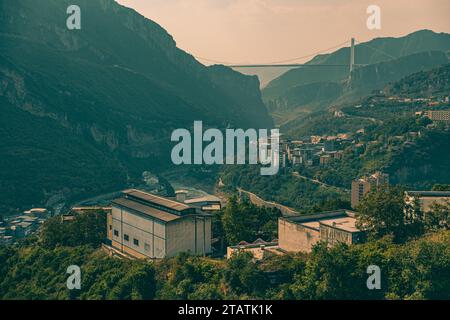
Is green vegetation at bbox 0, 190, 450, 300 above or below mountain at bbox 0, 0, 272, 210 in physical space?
below

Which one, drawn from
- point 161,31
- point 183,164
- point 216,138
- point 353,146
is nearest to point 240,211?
point 353,146

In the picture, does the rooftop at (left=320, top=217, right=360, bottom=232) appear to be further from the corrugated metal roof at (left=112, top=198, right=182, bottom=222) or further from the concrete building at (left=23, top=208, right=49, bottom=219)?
the concrete building at (left=23, top=208, right=49, bottom=219)

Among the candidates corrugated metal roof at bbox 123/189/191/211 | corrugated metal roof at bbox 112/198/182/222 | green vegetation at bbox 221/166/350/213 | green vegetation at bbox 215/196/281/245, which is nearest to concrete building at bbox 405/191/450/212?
green vegetation at bbox 215/196/281/245

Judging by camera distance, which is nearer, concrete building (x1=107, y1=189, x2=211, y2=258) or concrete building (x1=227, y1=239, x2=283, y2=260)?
concrete building (x1=227, y1=239, x2=283, y2=260)

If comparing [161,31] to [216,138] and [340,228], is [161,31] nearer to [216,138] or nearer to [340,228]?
[216,138]

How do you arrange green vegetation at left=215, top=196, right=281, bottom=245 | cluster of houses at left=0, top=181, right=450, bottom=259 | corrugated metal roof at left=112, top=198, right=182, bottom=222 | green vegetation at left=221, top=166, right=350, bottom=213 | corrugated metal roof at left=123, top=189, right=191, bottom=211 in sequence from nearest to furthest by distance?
cluster of houses at left=0, top=181, right=450, bottom=259
corrugated metal roof at left=112, top=198, right=182, bottom=222
corrugated metal roof at left=123, top=189, right=191, bottom=211
green vegetation at left=215, top=196, right=281, bottom=245
green vegetation at left=221, top=166, right=350, bottom=213

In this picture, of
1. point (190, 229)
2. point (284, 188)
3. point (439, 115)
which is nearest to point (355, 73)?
point (439, 115)

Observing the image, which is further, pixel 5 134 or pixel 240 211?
pixel 5 134
